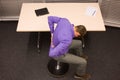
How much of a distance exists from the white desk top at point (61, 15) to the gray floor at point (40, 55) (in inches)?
24.2

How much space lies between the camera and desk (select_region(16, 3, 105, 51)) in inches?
109

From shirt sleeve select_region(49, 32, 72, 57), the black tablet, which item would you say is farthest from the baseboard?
shirt sleeve select_region(49, 32, 72, 57)

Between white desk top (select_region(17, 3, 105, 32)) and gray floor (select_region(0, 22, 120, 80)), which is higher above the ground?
white desk top (select_region(17, 3, 105, 32))

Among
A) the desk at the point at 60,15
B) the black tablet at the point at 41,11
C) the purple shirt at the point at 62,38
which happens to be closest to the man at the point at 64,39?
the purple shirt at the point at 62,38

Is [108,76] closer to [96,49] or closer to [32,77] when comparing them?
[96,49]

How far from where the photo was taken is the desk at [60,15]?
9.11 ft

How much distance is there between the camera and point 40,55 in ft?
10.6

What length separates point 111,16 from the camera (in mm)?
3547

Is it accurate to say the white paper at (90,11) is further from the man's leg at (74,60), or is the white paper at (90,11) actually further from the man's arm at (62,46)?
the man's arm at (62,46)

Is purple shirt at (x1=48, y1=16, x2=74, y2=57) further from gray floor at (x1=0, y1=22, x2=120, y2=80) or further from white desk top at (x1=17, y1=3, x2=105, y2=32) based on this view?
gray floor at (x1=0, y1=22, x2=120, y2=80)

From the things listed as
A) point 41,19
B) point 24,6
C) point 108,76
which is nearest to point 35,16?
point 41,19

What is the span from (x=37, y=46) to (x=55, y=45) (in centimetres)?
95

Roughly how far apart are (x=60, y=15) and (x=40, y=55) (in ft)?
2.44

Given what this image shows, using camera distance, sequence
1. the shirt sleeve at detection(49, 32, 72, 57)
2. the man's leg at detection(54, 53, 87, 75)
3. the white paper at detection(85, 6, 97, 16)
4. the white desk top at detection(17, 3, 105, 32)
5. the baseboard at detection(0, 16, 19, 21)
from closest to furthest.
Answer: the shirt sleeve at detection(49, 32, 72, 57) < the man's leg at detection(54, 53, 87, 75) < the white desk top at detection(17, 3, 105, 32) < the white paper at detection(85, 6, 97, 16) < the baseboard at detection(0, 16, 19, 21)
